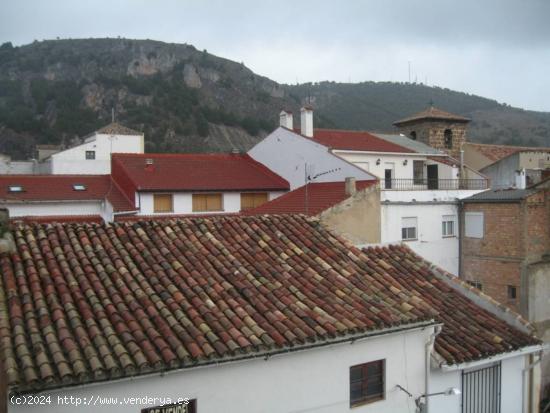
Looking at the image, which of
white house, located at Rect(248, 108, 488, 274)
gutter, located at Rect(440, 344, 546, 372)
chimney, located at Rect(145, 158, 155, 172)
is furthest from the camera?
chimney, located at Rect(145, 158, 155, 172)

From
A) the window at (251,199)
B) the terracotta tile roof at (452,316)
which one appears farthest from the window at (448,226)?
the terracotta tile roof at (452,316)

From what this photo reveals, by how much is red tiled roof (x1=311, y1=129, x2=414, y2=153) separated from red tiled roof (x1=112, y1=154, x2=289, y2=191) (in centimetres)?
352

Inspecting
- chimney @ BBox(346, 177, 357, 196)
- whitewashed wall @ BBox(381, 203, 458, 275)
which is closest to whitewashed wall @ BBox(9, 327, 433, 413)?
chimney @ BBox(346, 177, 357, 196)

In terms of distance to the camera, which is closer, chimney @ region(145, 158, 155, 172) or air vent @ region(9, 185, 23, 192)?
air vent @ region(9, 185, 23, 192)

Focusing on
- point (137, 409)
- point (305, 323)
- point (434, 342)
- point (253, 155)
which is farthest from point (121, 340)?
point (253, 155)

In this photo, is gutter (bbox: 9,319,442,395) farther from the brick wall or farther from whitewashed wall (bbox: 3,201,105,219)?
whitewashed wall (bbox: 3,201,105,219)

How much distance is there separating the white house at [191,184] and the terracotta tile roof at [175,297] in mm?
18749

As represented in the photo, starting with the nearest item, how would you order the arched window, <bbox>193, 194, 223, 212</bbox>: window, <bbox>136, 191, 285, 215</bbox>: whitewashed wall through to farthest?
<bbox>136, 191, 285, 215</bbox>: whitewashed wall
<bbox>193, 194, 223, 212</bbox>: window
the arched window

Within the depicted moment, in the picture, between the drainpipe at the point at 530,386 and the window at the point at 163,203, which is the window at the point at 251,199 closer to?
the window at the point at 163,203

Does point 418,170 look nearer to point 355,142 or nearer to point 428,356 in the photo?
point 355,142

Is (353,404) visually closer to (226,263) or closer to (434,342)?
(434,342)

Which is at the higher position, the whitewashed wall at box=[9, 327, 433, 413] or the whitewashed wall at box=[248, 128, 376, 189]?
the whitewashed wall at box=[248, 128, 376, 189]

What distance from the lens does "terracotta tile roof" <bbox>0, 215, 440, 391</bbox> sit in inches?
236

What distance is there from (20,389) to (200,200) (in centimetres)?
2438
